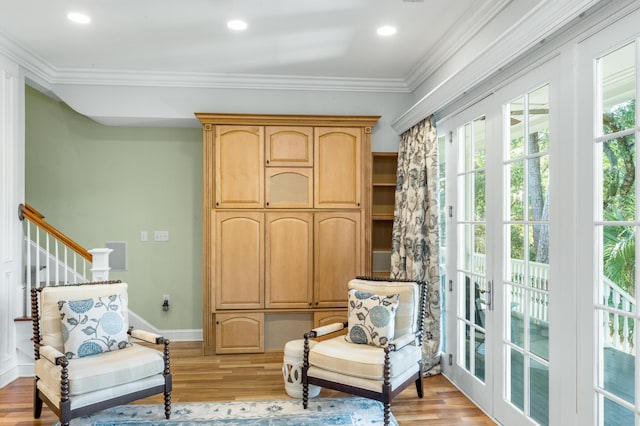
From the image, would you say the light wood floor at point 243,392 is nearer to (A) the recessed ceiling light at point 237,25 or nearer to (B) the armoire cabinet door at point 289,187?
(B) the armoire cabinet door at point 289,187

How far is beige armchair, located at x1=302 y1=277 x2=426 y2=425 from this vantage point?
9.73ft

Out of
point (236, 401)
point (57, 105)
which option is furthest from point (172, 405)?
point (57, 105)

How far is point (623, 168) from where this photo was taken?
195 cm

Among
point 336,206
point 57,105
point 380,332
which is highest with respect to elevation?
point 57,105

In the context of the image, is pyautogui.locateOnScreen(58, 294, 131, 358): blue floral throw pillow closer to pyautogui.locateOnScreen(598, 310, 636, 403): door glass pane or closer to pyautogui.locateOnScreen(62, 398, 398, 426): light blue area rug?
pyautogui.locateOnScreen(62, 398, 398, 426): light blue area rug

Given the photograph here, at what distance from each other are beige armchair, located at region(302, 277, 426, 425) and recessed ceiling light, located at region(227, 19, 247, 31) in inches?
87.4

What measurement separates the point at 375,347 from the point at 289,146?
2245 millimetres

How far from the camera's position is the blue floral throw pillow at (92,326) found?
118 inches

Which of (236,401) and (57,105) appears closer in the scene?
(236,401)

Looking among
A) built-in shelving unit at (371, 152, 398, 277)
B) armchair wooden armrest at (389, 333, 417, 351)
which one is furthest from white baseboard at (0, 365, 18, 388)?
built-in shelving unit at (371, 152, 398, 277)

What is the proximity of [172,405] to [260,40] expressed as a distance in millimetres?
2966

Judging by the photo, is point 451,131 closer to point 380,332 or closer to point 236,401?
point 380,332

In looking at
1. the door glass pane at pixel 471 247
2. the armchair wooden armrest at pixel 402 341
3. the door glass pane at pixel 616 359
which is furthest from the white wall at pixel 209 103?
the door glass pane at pixel 616 359

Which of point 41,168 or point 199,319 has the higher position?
point 41,168
